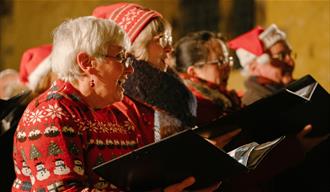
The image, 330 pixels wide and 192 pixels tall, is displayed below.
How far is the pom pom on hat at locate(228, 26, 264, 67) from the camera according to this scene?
16.1 ft

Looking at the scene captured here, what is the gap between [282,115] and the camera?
10.7 ft

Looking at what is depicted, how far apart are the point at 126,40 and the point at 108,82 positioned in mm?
211

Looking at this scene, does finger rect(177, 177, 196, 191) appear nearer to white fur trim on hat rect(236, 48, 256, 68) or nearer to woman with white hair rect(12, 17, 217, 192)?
woman with white hair rect(12, 17, 217, 192)

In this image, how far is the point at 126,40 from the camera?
105 inches

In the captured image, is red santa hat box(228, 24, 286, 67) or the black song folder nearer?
the black song folder

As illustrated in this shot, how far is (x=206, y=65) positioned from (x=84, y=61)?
5.74 ft

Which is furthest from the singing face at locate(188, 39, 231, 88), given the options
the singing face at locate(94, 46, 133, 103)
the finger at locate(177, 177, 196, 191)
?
the finger at locate(177, 177, 196, 191)

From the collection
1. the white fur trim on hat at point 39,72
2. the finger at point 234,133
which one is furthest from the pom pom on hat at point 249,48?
the finger at point 234,133

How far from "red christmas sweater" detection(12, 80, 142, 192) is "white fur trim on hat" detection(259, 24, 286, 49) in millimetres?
2607

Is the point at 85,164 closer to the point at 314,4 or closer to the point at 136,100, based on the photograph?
the point at 136,100

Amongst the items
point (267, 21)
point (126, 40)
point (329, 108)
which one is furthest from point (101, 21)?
point (267, 21)

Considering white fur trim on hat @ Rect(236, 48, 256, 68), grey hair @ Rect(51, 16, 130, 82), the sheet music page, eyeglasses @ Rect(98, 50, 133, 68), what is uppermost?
grey hair @ Rect(51, 16, 130, 82)

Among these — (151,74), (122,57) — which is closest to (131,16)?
(151,74)

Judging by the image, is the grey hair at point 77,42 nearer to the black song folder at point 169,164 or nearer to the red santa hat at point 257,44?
the black song folder at point 169,164
